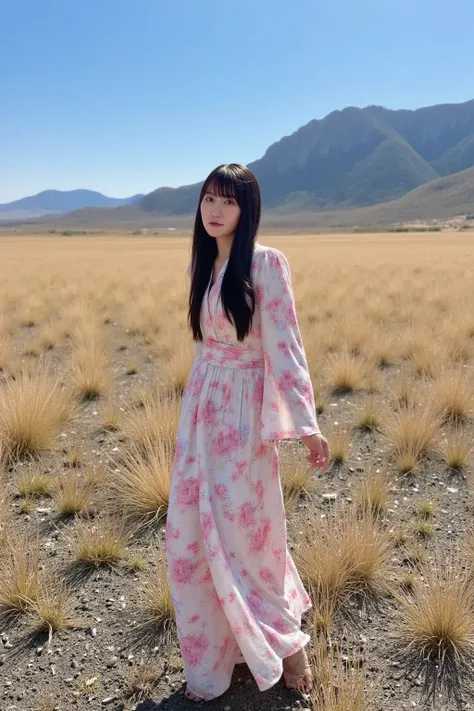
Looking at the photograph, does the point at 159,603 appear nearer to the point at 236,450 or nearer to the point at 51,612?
the point at 51,612

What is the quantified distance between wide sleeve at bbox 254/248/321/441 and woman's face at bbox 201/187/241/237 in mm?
179

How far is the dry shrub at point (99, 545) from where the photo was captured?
321cm

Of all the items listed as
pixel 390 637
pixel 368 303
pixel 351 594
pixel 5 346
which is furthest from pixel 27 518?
pixel 368 303

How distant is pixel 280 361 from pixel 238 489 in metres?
0.52

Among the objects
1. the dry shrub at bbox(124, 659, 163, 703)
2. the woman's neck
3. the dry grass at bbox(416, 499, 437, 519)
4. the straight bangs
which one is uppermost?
the straight bangs

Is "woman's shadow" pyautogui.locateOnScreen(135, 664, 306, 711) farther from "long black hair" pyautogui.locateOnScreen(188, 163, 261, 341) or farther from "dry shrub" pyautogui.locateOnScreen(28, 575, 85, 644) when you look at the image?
"long black hair" pyautogui.locateOnScreen(188, 163, 261, 341)

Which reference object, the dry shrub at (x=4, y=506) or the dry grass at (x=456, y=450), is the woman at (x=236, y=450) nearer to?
the dry shrub at (x=4, y=506)

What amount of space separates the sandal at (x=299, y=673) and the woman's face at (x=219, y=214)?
1.74 metres

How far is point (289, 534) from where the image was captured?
353cm

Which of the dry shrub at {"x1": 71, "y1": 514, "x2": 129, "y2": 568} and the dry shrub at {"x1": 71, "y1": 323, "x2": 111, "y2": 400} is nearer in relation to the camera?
the dry shrub at {"x1": 71, "y1": 514, "x2": 129, "y2": 568}

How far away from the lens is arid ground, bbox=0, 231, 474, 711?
7.91 ft

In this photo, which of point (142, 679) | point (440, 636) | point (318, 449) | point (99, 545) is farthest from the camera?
point (99, 545)

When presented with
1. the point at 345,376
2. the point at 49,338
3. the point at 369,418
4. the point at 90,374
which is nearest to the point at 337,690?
the point at 369,418

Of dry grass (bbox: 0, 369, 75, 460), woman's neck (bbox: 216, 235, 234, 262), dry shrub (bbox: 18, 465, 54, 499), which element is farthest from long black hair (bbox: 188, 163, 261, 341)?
dry grass (bbox: 0, 369, 75, 460)
